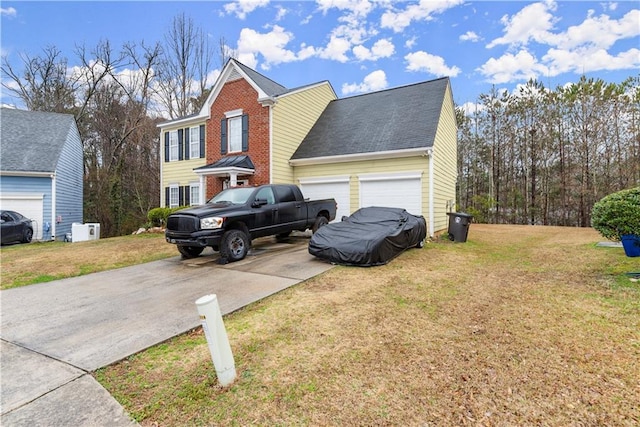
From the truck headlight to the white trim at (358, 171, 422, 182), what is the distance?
246 inches

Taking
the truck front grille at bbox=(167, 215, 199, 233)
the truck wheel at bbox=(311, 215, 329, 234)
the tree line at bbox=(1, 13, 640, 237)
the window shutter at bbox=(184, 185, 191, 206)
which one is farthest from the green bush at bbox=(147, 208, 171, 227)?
the truck wheel at bbox=(311, 215, 329, 234)

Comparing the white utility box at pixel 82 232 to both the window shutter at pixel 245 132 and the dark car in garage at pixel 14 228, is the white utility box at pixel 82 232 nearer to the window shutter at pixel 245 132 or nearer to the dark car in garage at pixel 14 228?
the dark car in garage at pixel 14 228

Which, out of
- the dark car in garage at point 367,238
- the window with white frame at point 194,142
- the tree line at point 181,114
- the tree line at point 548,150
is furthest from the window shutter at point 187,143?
the tree line at point 548,150

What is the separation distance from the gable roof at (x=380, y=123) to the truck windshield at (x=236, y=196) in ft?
15.5

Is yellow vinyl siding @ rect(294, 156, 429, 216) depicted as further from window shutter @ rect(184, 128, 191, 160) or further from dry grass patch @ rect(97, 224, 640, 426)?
window shutter @ rect(184, 128, 191, 160)

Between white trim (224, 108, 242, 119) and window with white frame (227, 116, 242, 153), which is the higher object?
white trim (224, 108, 242, 119)

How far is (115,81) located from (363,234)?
25.3 metres

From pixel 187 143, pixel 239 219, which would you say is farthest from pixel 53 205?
pixel 239 219

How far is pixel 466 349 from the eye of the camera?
9.80ft

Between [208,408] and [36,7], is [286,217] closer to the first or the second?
[208,408]

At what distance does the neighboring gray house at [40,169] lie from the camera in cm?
1451

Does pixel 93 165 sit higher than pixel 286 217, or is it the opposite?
pixel 93 165

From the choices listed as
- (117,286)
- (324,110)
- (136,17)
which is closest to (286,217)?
(117,286)

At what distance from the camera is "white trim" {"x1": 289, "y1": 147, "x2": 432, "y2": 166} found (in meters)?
10.2
